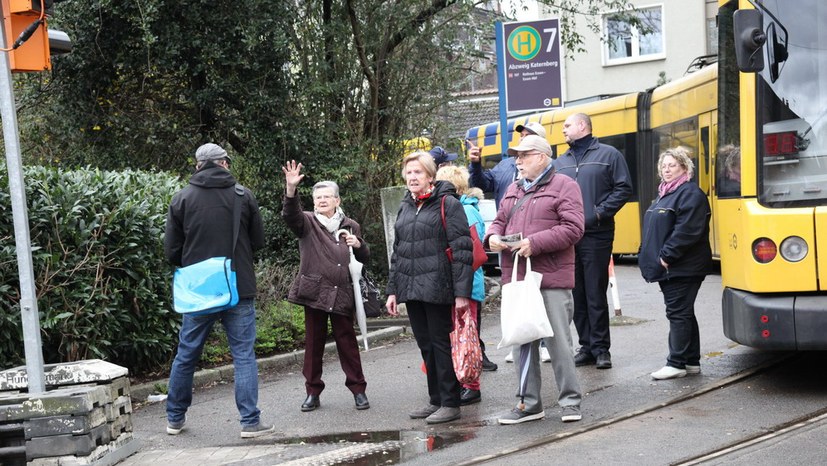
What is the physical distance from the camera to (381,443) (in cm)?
659

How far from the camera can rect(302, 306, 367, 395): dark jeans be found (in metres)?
7.79

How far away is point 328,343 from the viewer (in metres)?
10.7

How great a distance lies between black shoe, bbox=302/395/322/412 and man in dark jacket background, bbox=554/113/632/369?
2.28 metres

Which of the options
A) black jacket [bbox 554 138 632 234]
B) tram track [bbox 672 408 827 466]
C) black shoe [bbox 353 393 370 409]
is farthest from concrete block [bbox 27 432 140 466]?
black jacket [bbox 554 138 632 234]

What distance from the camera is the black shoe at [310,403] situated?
7.82 m

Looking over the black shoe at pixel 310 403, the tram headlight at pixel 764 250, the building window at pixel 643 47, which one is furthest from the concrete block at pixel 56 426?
the building window at pixel 643 47

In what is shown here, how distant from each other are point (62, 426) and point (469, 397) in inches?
115

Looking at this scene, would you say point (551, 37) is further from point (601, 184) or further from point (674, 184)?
point (674, 184)

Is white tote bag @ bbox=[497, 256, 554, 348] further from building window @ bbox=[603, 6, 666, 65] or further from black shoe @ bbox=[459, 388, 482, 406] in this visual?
building window @ bbox=[603, 6, 666, 65]

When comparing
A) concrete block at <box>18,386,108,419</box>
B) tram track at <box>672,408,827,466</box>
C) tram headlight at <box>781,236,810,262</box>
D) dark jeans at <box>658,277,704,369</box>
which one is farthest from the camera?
dark jeans at <box>658,277,704,369</box>

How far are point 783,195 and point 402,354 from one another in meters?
4.37

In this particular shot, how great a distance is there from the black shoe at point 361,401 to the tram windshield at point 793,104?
316 centimetres

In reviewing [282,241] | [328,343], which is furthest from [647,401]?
[282,241]

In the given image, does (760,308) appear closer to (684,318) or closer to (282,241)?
(684,318)
